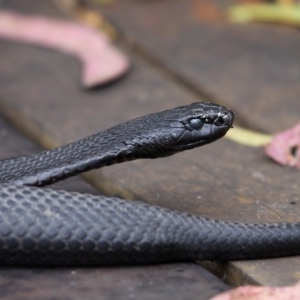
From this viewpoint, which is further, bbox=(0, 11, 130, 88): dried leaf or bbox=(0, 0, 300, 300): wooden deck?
bbox=(0, 11, 130, 88): dried leaf

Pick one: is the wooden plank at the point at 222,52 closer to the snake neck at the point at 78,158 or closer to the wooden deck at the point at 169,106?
the wooden deck at the point at 169,106

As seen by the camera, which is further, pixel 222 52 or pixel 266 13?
pixel 266 13

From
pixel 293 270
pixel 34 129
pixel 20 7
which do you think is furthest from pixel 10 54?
pixel 293 270

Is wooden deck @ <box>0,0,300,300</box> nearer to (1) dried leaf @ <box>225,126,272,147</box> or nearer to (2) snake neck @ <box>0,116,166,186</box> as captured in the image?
(1) dried leaf @ <box>225,126,272,147</box>

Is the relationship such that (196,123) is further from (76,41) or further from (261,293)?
(76,41)

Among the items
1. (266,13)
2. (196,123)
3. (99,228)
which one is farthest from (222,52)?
(99,228)

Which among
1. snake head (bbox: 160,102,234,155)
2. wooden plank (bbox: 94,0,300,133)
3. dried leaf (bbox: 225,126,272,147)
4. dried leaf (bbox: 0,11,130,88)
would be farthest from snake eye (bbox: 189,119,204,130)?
dried leaf (bbox: 0,11,130,88)
